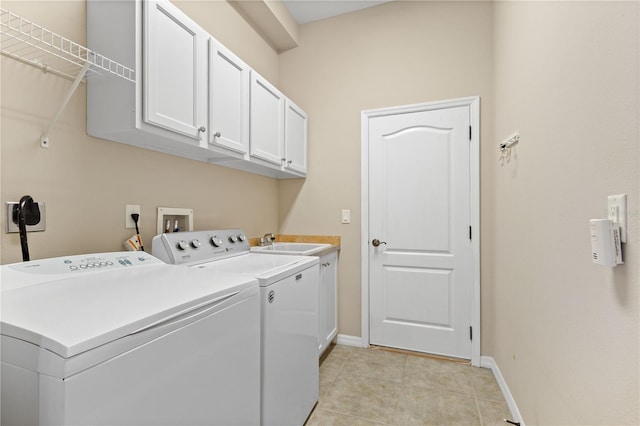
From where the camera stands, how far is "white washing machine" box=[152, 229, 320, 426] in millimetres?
1287

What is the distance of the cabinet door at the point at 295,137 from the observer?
249cm

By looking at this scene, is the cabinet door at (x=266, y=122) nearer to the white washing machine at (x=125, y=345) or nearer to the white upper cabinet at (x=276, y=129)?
the white upper cabinet at (x=276, y=129)

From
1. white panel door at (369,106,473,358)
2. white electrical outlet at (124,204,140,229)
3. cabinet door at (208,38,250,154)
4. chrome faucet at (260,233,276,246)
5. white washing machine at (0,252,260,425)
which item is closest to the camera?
white washing machine at (0,252,260,425)

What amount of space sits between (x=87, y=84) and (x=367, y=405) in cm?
227

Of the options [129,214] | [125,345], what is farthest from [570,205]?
[129,214]

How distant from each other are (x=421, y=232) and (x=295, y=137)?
137cm

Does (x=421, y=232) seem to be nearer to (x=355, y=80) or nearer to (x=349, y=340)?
(x=349, y=340)

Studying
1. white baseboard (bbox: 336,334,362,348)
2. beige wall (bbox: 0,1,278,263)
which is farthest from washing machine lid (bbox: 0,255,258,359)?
white baseboard (bbox: 336,334,362,348)

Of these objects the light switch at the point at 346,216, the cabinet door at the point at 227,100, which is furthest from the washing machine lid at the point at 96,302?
the light switch at the point at 346,216

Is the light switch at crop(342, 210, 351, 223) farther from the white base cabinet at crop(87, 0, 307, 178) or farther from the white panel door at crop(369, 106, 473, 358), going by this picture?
the white base cabinet at crop(87, 0, 307, 178)

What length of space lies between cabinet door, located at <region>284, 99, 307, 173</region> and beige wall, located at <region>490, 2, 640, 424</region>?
1.58 meters

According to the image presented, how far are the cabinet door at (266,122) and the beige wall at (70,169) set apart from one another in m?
0.46

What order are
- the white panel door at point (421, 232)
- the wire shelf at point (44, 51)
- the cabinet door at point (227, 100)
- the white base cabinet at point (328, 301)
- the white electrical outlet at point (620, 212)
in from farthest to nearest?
the white panel door at point (421, 232)
the white base cabinet at point (328, 301)
the cabinet door at point (227, 100)
the wire shelf at point (44, 51)
the white electrical outlet at point (620, 212)

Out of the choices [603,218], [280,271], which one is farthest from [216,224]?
[603,218]
